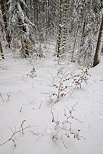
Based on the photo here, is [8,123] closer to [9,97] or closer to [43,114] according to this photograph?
[43,114]

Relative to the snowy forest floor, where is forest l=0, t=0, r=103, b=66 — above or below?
above

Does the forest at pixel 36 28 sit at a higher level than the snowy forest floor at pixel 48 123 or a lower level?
higher

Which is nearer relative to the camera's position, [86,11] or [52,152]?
[52,152]

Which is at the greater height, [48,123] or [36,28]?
[36,28]

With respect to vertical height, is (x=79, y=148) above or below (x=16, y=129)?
below

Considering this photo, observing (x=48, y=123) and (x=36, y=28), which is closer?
(x=48, y=123)

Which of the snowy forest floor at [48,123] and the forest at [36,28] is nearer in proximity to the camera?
the snowy forest floor at [48,123]

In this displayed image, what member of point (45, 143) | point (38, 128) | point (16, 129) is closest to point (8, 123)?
point (16, 129)

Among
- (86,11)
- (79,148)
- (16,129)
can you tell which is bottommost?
(79,148)

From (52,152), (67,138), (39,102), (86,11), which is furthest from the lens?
(86,11)

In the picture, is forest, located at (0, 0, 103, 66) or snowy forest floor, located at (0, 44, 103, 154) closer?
snowy forest floor, located at (0, 44, 103, 154)

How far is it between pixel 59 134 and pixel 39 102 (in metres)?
1.37

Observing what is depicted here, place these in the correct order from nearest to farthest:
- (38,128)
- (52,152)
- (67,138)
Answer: (52,152)
(67,138)
(38,128)

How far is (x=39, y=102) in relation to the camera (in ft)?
12.0
